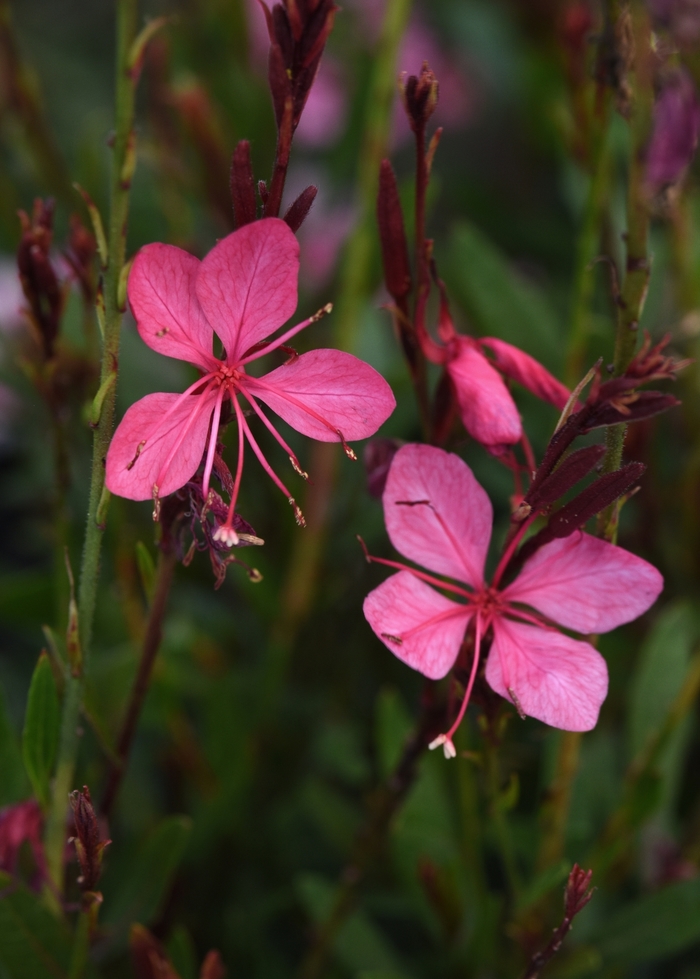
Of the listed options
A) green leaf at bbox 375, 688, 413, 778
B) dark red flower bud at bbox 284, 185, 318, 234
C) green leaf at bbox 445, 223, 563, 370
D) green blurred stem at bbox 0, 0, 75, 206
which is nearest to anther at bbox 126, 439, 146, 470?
dark red flower bud at bbox 284, 185, 318, 234

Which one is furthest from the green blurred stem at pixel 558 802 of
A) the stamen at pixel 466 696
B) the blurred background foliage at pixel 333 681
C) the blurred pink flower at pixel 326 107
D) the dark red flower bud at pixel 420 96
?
the blurred pink flower at pixel 326 107

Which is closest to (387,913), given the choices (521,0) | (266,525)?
(266,525)

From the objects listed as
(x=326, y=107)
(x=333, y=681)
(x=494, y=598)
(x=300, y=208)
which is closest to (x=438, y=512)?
(x=494, y=598)

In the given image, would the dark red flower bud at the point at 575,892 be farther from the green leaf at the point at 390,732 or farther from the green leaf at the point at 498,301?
the green leaf at the point at 498,301

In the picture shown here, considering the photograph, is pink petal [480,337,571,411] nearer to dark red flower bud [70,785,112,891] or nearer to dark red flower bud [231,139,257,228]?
dark red flower bud [231,139,257,228]

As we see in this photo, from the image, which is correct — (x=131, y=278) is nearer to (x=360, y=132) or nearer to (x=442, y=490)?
(x=442, y=490)

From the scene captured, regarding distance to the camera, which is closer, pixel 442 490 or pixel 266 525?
pixel 442 490

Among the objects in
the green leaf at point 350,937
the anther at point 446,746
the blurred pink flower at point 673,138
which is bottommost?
the green leaf at point 350,937
